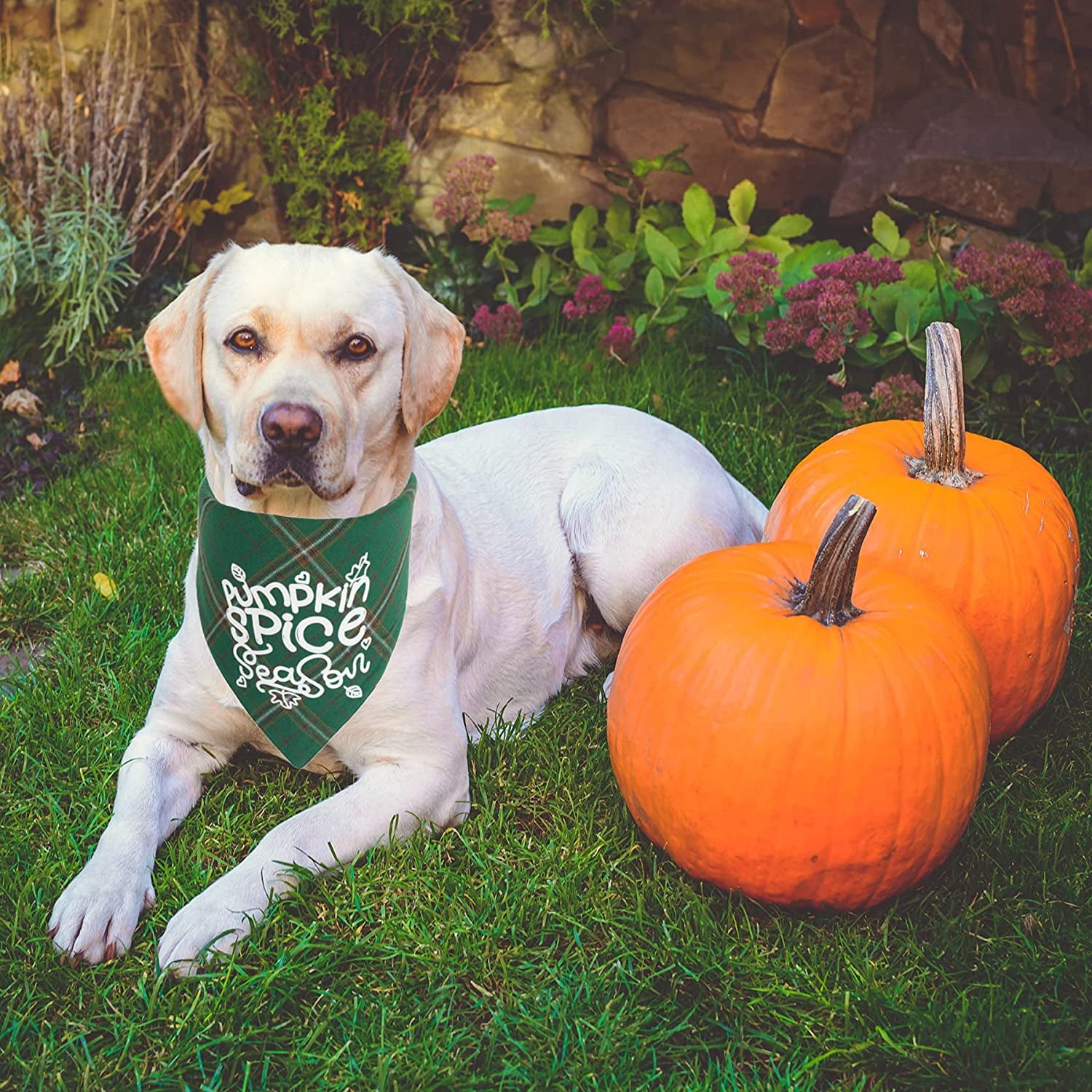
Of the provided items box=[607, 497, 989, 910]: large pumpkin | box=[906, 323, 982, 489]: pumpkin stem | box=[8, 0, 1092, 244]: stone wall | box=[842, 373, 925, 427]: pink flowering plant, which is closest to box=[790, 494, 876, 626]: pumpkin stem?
box=[607, 497, 989, 910]: large pumpkin

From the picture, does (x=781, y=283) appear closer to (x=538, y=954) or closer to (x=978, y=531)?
(x=978, y=531)

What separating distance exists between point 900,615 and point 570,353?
310 centimetres

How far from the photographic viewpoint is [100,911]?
7.24ft

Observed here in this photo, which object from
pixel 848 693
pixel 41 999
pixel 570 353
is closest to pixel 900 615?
pixel 848 693

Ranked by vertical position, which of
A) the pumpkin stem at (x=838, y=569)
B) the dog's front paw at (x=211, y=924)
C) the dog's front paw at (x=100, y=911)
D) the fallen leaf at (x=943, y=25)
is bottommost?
the dog's front paw at (x=100, y=911)

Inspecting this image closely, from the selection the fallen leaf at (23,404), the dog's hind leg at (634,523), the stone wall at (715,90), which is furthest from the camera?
the stone wall at (715,90)

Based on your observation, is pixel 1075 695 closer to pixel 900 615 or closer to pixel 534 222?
pixel 900 615

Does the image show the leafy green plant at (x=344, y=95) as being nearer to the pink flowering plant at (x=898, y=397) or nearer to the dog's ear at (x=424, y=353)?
the pink flowering plant at (x=898, y=397)

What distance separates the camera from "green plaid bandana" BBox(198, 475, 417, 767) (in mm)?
2586

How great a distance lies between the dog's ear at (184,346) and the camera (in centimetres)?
256

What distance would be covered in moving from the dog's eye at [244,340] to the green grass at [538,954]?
3.39 feet

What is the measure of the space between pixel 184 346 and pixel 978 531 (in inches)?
73.6

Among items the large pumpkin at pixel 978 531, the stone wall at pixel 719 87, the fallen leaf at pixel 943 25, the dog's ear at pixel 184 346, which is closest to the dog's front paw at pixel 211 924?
the dog's ear at pixel 184 346

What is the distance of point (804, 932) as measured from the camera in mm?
2336
